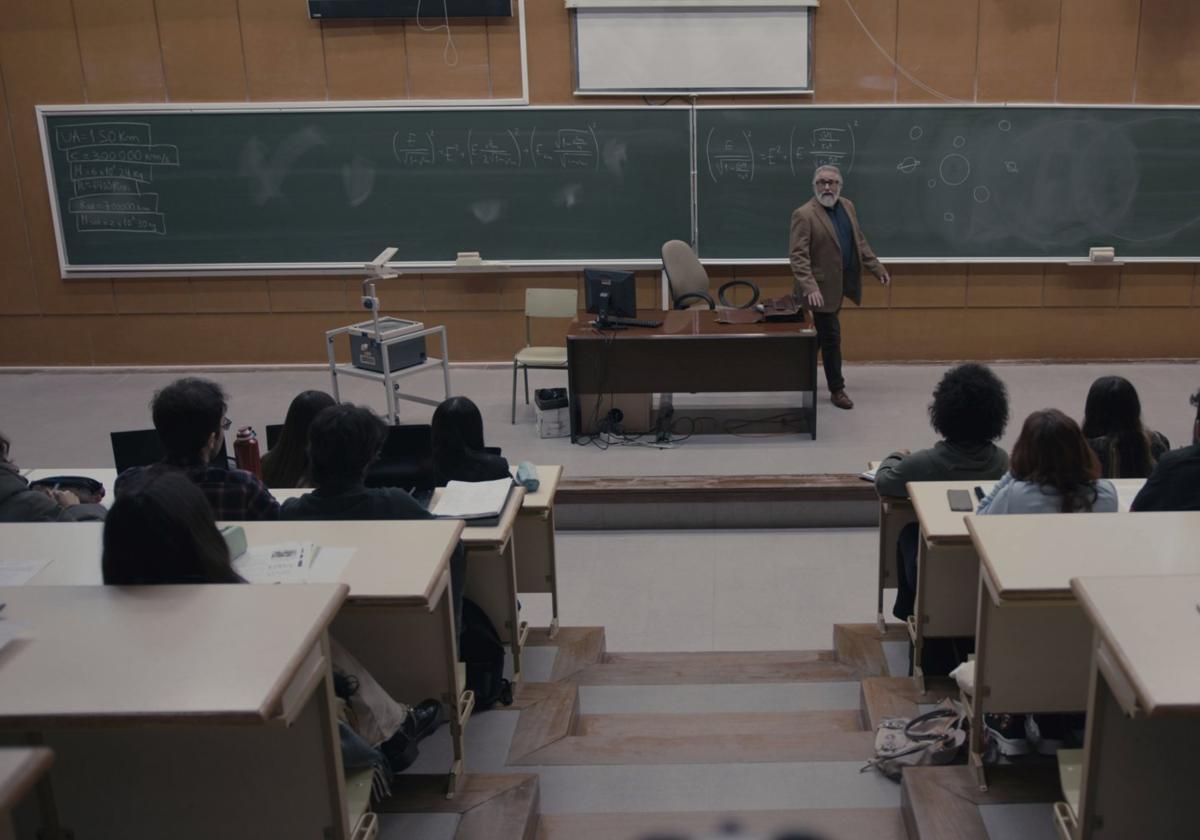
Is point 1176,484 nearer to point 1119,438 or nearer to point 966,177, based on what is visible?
point 1119,438

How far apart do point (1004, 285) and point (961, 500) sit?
465 cm

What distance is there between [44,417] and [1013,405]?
6.05m

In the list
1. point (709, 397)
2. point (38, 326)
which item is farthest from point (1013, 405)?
point (38, 326)

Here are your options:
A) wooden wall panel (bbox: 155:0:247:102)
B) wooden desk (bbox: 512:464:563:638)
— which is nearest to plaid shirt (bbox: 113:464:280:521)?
wooden desk (bbox: 512:464:563:638)

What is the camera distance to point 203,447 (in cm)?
265

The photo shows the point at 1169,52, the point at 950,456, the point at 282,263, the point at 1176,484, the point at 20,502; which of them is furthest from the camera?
the point at 282,263

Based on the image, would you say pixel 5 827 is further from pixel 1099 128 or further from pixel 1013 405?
pixel 1099 128

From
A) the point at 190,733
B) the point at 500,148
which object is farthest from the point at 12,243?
the point at 190,733

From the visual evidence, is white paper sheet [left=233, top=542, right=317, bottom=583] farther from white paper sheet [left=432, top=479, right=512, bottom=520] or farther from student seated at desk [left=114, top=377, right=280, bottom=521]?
white paper sheet [left=432, top=479, right=512, bottom=520]

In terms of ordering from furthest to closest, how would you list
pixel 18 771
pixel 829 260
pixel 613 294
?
A: 1. pixel 829 260
2. pixel 613 294
3. pixel 18 771

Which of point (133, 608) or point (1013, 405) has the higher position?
point (133, 608)

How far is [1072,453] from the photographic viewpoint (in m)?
2.45

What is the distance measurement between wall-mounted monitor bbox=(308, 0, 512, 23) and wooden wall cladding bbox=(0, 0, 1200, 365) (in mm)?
75

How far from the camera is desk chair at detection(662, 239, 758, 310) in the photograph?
6.12 m
